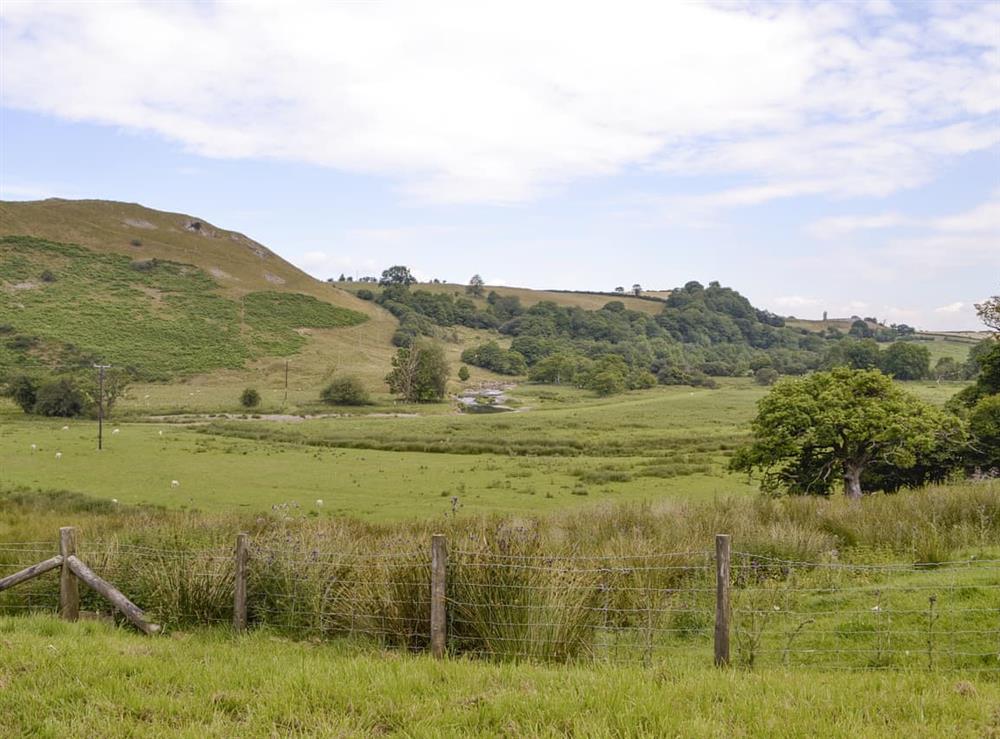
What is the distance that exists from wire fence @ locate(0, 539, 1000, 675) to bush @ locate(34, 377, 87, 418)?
6453 centimetres

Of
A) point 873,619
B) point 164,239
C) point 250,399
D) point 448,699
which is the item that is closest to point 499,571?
point 448,699

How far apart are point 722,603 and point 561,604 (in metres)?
1.77

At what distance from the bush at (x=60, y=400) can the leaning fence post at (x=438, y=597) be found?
70703mm

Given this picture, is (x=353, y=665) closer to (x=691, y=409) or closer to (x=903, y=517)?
(x=903, y=517)

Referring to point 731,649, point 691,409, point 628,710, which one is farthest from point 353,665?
point 691,409

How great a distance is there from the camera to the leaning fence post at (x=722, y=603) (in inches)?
300

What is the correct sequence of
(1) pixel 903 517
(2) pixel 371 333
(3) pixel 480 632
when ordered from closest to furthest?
(3) pixel 480 632, (1) pixel 903 517, (2) pixel 371 333

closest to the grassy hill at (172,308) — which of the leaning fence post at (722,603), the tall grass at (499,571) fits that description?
the tall grass at (499,571)

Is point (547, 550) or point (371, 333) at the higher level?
point (371, 333)

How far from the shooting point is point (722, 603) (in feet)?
25.1

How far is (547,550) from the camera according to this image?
9.98 meters

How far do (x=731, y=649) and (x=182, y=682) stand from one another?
6.14 m

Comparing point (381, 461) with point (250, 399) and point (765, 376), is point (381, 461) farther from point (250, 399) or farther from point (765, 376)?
point (765, 376)

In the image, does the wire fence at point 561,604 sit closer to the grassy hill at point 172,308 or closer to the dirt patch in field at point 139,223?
the grassy hill at point 172,308
